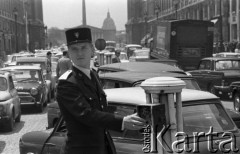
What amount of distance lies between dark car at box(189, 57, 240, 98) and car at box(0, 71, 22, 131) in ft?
19.1

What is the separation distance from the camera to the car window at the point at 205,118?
198 inches

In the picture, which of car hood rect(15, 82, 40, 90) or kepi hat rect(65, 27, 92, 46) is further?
car hood rect(15, 82, 40, 90)

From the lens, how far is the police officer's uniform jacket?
3.53m

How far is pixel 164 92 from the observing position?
3416mm

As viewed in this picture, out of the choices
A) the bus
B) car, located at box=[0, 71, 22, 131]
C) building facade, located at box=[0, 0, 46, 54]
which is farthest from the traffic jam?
building facade, located at box=[0, 0, 46, 54]

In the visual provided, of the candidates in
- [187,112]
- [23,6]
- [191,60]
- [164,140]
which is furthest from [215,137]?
[23,6]

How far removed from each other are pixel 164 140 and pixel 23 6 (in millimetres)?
106027

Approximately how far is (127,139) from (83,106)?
144 cm

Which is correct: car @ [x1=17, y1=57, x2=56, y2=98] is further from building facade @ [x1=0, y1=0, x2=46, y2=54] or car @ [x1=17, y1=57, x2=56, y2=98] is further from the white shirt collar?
building facade @ [x1=0, y1=0, x2=46, y2=54]

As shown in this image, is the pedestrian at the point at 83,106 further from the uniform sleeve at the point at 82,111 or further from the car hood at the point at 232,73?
the car hood at the point at 232,73

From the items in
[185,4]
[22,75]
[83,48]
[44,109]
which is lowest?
[44,109]

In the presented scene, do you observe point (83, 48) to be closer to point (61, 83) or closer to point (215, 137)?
point (61, 83)

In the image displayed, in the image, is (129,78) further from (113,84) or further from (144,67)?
(144,67)

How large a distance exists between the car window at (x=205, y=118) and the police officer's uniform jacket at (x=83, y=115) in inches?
58.1
